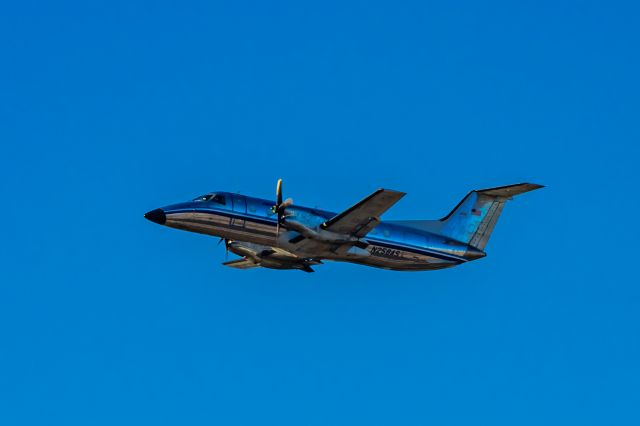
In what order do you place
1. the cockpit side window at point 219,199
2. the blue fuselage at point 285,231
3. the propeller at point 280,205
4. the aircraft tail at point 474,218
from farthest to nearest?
the aircraft tail at point 474,218 → the cockpit side window at point 219,199 → the blue fuselage at point 285,231 → the propeller at point 280,205

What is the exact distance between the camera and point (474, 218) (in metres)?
37.5

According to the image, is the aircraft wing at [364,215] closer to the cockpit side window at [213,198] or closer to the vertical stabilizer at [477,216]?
the cockpit side window at [213,198]

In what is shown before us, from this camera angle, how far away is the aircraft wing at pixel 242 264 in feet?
126

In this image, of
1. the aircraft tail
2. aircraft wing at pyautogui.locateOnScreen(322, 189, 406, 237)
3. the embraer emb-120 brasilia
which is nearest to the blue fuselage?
the embraer emb-120 brasilia

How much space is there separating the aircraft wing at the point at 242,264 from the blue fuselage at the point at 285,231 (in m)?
4.29

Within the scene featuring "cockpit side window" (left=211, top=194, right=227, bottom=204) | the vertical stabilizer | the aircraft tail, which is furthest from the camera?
the vertical stabilizer

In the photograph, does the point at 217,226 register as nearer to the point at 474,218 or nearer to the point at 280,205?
the point at 280,205

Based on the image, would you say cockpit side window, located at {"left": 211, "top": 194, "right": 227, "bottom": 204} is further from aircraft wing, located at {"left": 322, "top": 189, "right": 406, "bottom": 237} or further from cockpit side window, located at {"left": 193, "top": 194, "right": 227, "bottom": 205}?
aircraft wing, located at {"left": 322, "top": 189, "right": 406, "bottom": 237}

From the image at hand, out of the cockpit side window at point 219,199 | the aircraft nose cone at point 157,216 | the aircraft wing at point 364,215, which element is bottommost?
the aircraft nose cone at point 157,216

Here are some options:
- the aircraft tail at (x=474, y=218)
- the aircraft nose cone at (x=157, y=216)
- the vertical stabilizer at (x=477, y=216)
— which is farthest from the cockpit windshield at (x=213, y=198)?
the vertical stabilizer at (x=477, y=216)

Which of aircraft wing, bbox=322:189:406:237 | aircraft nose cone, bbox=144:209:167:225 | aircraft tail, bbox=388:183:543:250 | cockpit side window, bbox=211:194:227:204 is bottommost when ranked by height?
aircraft nose cone, bbox=144:209:167:225

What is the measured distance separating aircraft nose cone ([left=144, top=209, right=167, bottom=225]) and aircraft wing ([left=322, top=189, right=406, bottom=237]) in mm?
5519

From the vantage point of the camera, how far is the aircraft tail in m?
36.8

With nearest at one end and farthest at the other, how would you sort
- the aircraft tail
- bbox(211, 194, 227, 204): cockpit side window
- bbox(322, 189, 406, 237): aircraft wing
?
bbox(322, 189, 406, 237): aircraft wing → bbox(211, 194, 227, 204): cockpit side window → the aircraft tail
